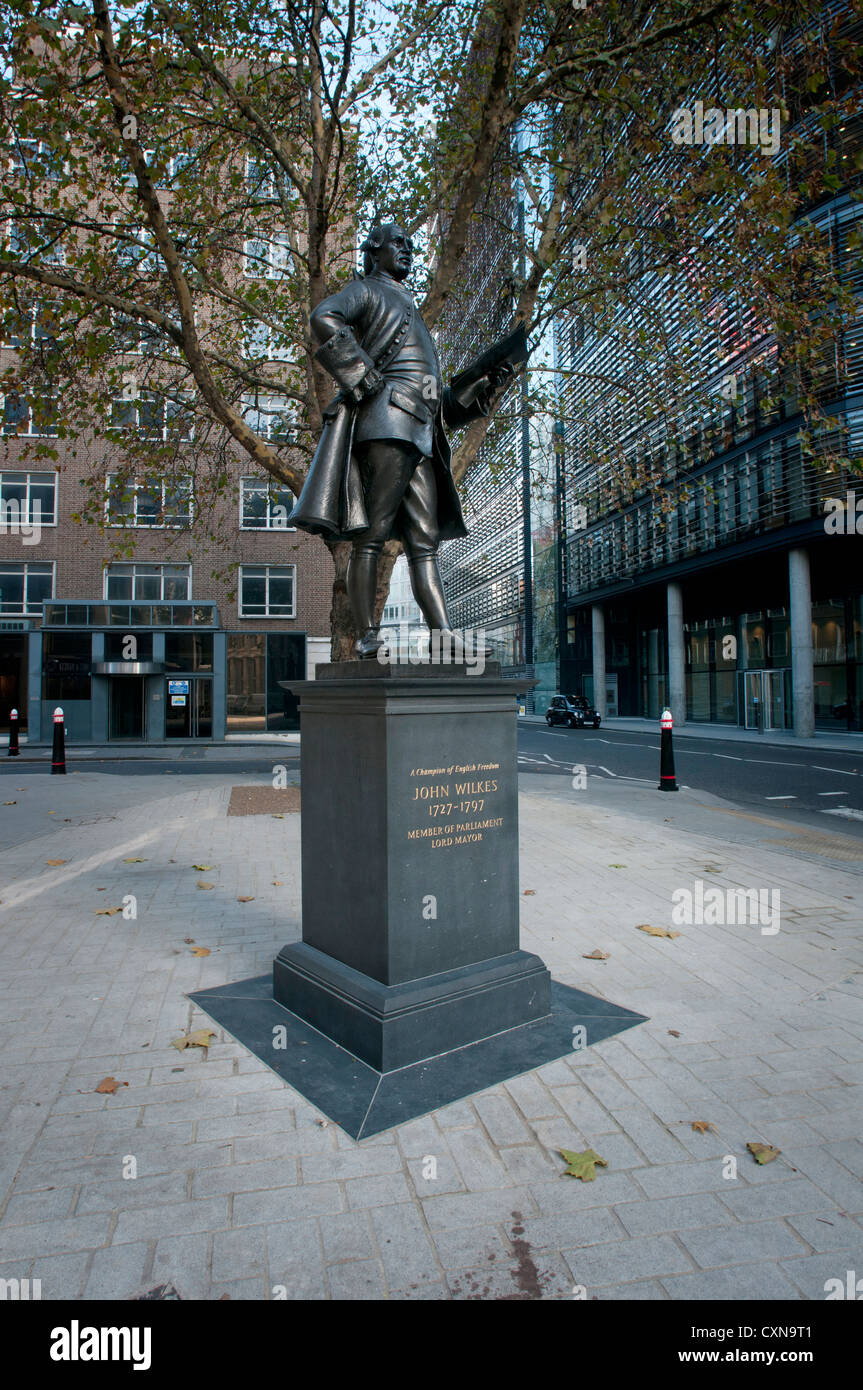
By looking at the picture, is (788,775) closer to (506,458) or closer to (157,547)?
(506,458)

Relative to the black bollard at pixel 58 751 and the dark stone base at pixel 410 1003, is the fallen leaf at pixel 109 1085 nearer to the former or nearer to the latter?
the dark stone base at pixel 410 1003

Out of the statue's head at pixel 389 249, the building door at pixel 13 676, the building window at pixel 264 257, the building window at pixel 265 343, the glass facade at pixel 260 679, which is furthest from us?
the building door at pixel 13 676

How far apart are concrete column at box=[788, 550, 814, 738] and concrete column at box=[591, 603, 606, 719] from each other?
17.4m

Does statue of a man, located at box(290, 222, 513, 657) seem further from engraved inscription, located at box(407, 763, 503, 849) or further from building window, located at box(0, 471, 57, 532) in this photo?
building window, located at box(0, 471, 57, 532)

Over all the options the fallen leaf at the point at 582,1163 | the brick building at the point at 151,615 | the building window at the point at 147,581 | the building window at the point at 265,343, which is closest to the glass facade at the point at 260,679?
the brick building at the point at 151,615

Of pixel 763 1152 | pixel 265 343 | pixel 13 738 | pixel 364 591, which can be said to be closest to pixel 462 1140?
pixel 763 1152

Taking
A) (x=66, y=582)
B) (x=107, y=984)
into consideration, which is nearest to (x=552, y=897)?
(x=107, y=984)

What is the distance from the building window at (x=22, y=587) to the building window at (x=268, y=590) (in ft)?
22.9

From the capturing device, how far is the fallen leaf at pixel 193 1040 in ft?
11.7

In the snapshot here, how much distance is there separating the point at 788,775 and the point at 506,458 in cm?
850

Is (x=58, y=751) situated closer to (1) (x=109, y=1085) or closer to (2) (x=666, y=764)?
(2) (x=666, y=764)

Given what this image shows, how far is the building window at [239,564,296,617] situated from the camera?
29.1 meters

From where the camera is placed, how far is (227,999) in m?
4.16
